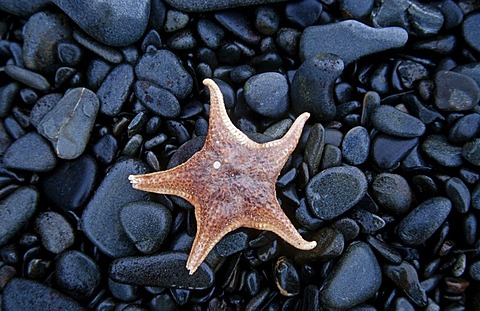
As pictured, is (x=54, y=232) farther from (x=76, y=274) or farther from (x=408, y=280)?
(x=408, y=280)

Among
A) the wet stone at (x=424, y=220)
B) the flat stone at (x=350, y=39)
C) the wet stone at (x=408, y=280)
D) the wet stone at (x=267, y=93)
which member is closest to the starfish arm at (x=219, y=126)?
the wet stone at (x=267, y=93)

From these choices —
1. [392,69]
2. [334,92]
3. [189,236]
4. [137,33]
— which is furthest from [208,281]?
[392,69]

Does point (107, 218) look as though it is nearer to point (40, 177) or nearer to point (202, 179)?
point (40, 177)

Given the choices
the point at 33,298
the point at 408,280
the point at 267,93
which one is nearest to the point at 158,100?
the point at 267,93

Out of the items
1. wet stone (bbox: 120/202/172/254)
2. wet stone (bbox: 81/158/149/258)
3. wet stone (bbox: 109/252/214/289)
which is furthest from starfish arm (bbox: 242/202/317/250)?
wet stone (bbox: 81/158/149/258)

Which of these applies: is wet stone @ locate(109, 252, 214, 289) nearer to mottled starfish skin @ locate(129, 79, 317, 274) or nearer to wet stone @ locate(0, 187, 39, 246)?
mottled starfish skin @ locate(129, 79, 317, 274)
